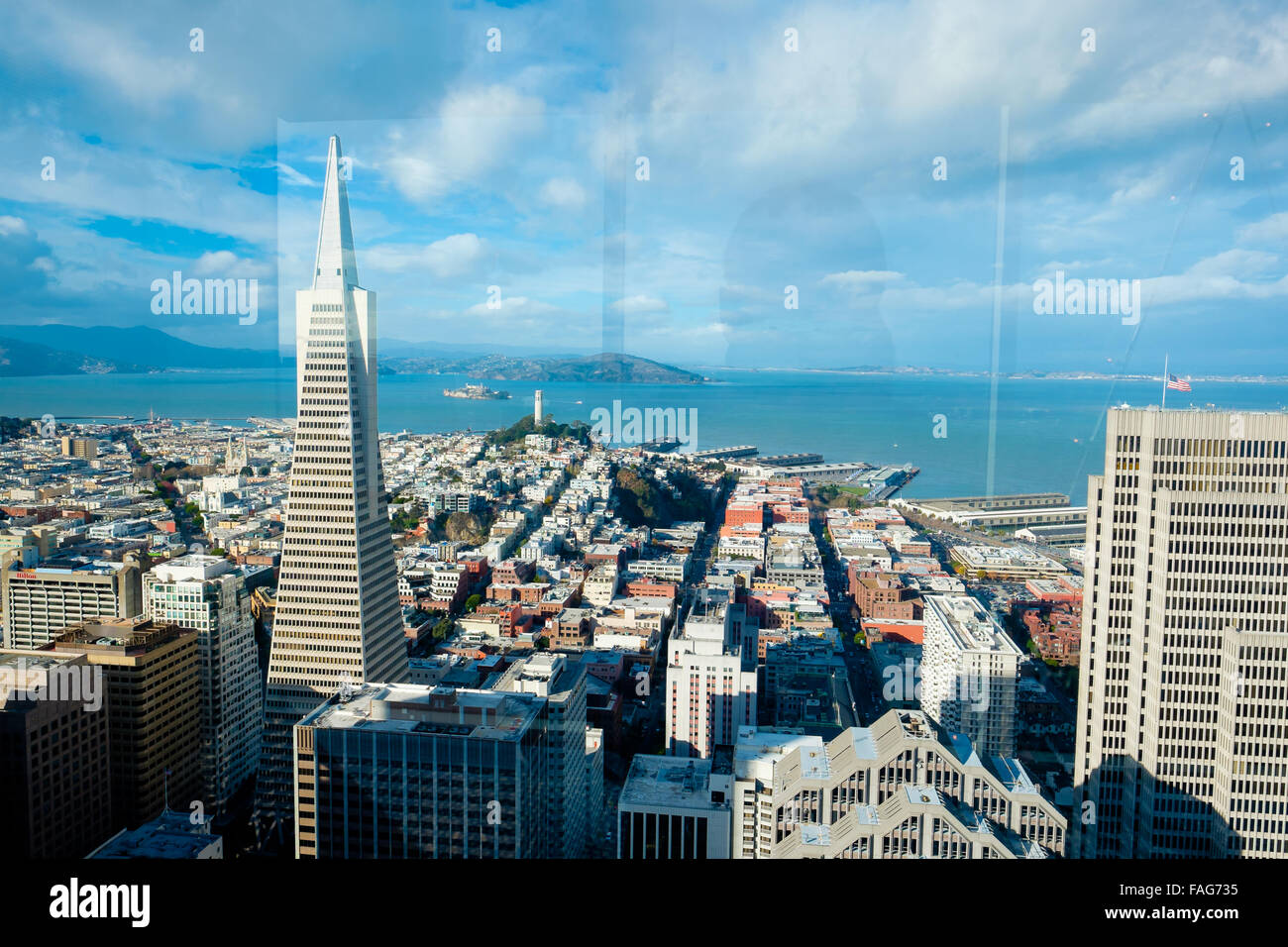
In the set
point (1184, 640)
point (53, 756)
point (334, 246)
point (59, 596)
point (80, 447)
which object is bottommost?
point (53, 756)

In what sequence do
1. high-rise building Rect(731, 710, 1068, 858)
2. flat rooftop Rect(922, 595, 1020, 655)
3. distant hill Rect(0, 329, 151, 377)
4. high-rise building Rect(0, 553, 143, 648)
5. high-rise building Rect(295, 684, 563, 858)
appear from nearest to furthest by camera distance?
high-rise building Rect(731, 710, 1068, 858)
high-rise building Rect(295, 684, 563, 858)
distant hill Rect(0, 329, 151, 377)
high-rise building Rect(0, 553, 143, 648)
flat rooftop Rect(922, 595, 1020, 655)

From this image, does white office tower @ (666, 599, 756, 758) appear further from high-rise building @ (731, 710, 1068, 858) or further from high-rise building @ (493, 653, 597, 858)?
high-rise building @ (731, 710, 1068, 858)

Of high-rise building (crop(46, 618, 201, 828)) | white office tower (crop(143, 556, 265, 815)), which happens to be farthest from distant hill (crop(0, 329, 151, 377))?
white office tower (crop(143, 556, 265, 815))

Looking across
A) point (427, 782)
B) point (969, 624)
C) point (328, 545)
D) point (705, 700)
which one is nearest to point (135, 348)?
point (328, 545)

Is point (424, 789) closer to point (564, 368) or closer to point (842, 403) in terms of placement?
point (564, 368)

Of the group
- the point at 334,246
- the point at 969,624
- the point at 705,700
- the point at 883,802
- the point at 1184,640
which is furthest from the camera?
the point at 969,624
